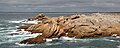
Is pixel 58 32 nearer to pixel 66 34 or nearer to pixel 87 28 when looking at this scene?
pixel 66 34

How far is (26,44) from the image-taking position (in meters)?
63.2

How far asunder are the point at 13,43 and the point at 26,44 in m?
4.73

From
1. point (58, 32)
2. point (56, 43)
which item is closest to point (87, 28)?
point (58, 32)

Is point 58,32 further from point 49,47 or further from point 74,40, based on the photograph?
point 49,47

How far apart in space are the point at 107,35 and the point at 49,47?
24.6m

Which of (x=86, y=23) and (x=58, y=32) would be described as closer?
(x=58, y=32)

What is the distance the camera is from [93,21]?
83.9 meters

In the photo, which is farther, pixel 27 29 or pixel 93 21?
pixel 27 29

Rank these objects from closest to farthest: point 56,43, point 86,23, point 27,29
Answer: point 56,43 → point 86,23 → point 27,29

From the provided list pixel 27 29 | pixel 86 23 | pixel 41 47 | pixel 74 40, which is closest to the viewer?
pixel 41 47

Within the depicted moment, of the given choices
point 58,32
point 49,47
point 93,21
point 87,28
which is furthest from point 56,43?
point 93,21

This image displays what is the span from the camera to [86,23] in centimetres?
8156

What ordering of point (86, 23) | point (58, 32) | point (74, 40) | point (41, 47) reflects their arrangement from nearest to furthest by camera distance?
point (41, 47) → point (74, 40) → point (58, 32) → point (86, 23)

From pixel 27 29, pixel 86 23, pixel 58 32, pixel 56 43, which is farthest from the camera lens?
pixel 27 29
